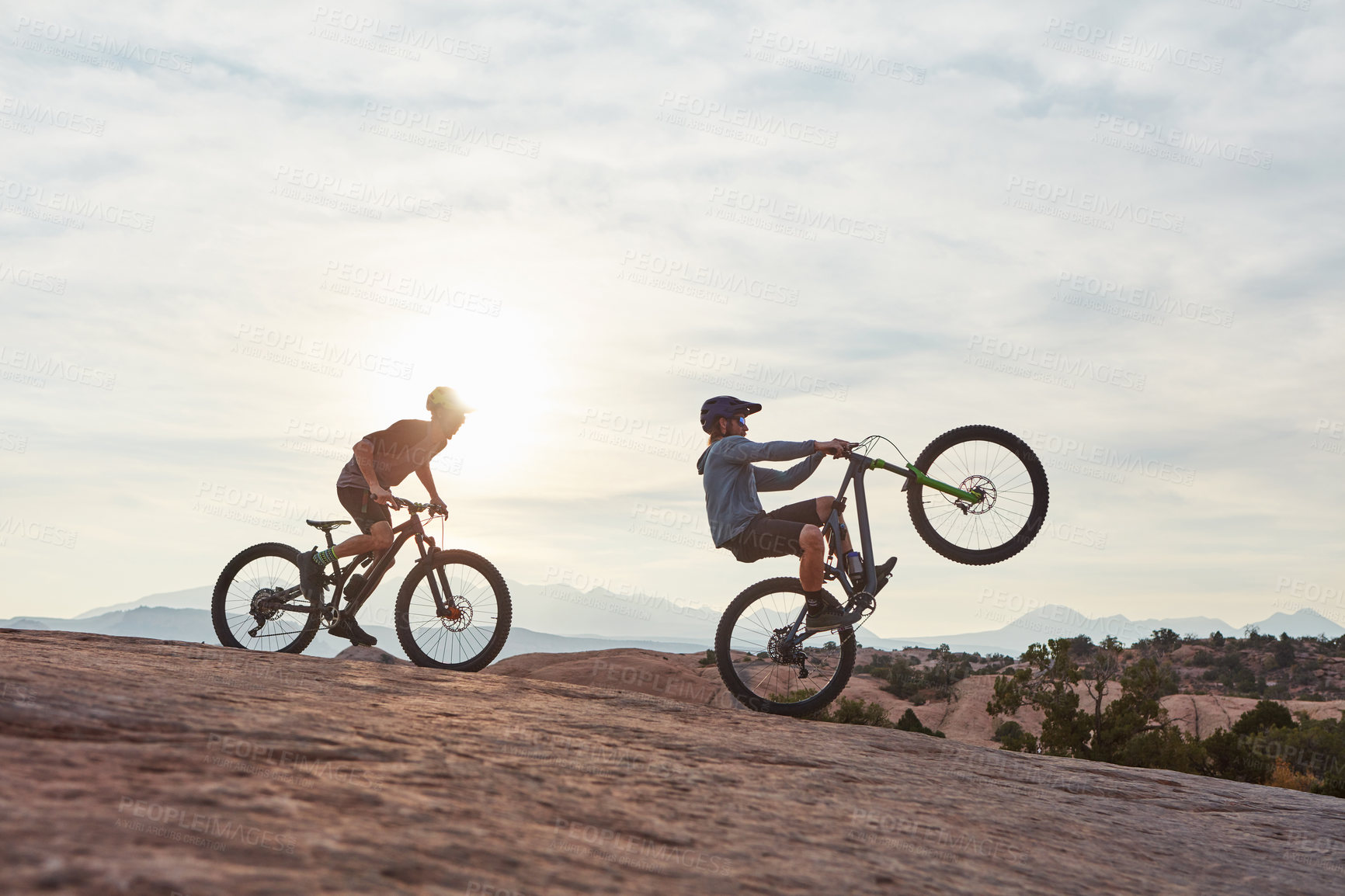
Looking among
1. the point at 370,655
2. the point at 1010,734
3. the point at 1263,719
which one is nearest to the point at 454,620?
the point at 370,655

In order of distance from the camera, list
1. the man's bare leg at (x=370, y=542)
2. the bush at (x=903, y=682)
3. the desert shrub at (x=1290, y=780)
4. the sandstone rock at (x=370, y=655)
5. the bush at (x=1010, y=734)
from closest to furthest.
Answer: the man's bare leg at (x=370, y=542) < the sandstone rock at (x=370, y=655) < the desert shrub at (x=1290, y=780) < the bush at (x=1010, y=734) < the bush at (x=903, y=682)

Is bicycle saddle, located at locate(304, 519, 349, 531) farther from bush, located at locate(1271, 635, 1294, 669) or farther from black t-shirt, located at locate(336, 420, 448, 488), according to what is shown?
bush, located at locate(1271, 635, 1294, 669)

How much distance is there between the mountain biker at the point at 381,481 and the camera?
31.1 ft

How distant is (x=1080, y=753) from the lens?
3030cm

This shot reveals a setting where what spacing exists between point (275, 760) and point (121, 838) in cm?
100

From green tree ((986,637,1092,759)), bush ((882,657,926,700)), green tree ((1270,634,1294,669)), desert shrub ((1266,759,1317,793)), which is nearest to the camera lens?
desert shrub ((1266,759,1317,793))

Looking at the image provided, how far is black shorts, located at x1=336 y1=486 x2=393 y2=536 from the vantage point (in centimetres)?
957

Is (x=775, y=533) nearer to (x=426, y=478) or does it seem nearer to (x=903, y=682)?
(x=426, y=478)

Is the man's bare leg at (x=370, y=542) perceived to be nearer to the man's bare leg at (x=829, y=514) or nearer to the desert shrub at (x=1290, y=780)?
the man's bare leg at (x=829, y=514)

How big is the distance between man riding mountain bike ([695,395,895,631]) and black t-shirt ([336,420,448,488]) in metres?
3.08

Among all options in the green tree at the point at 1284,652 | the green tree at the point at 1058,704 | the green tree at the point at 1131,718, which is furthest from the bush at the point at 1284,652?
the green tree at the point at 1058,704

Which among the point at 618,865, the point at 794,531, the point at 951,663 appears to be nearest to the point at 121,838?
the point at 618,865

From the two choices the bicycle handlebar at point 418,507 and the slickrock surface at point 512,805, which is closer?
the slickrock surface at point 512,805

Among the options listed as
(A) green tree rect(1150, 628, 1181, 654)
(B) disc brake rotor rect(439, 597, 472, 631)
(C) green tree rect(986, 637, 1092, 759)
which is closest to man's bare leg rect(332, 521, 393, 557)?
(B) disc brake rotor rect(439, 597, 472, 631)
